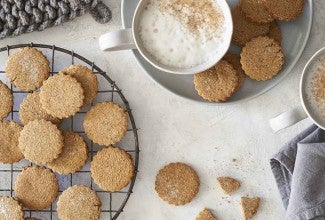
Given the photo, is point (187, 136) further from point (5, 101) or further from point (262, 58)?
point (5, 101)

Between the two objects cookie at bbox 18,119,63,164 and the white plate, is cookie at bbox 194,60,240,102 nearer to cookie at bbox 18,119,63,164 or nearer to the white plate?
the white plate

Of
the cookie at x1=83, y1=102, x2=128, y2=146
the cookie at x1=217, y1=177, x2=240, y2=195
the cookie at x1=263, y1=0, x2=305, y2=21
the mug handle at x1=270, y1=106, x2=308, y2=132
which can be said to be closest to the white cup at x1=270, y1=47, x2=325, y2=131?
the mug handle at x1=270, y1=106, x2=308, y2=132

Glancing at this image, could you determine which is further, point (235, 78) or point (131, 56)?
point (131, 56)

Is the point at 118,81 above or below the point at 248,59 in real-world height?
below

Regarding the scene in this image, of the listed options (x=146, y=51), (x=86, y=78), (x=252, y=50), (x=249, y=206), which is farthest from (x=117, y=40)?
(x=249, y=206)

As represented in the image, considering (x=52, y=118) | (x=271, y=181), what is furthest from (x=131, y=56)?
(x=271, y=181)

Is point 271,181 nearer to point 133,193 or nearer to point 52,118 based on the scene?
point 133,193
